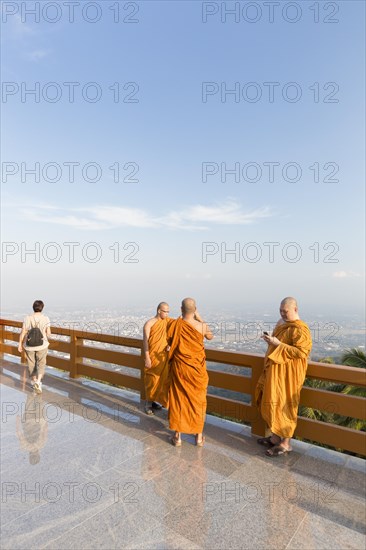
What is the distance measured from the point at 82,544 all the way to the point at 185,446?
1.76 metres

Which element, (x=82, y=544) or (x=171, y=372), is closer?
(x=82, y=544)

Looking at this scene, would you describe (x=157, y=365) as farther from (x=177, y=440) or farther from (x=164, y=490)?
(x=164, y=490)

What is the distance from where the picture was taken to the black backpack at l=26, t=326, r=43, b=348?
627 centimetres

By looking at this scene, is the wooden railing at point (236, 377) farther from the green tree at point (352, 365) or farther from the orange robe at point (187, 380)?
the green tree at point (352, 365)

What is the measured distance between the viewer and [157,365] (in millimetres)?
5000

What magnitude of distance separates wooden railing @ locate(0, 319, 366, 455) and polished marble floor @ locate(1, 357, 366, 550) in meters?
0.24

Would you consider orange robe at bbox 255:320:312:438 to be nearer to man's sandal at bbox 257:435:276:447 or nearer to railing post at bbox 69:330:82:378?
man's sandal at bbox 257:435:276:447

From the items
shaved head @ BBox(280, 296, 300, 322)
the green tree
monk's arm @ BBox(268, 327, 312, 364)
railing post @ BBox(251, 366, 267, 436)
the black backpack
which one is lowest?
the green tree

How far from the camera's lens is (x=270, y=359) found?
3699 millimetres

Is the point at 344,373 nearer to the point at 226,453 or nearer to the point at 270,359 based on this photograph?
the point at 270,359

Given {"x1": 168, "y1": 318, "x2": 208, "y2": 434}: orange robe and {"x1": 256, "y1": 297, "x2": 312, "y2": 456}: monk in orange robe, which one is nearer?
{"x1": 256, "y1": 297, "x2": 312, "y2": 456}: monk in orange robe

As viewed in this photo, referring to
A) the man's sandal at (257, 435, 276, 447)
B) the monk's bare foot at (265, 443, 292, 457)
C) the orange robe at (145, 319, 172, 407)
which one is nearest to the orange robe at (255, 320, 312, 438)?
Answer: the monk's bare foot at (265, 443, 292, 457)

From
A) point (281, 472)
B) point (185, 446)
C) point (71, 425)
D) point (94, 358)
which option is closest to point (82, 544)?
point (185, 446)

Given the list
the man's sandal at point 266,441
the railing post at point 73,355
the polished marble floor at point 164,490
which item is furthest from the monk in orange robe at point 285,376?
the railing post at point 73,355
